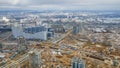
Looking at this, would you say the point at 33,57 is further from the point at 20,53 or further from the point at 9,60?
the point at 20,53

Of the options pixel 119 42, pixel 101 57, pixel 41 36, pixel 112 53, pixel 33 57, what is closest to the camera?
pixel 33 57

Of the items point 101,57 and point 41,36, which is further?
point 41,36

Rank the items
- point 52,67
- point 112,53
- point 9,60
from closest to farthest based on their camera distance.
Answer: point 52,67
point 9,60
point 112,53

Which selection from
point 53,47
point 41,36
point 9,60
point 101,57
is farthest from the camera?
point 41,36

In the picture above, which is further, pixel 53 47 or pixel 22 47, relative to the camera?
pixel 53 47

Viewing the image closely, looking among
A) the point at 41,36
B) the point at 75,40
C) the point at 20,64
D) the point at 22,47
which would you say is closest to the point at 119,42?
the point at 75,40

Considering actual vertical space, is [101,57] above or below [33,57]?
below

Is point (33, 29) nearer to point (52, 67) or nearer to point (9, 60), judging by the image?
point (9, 60)

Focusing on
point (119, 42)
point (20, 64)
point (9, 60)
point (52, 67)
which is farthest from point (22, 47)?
point (119, 42)

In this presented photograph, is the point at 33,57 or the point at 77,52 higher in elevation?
the point at 33,57
